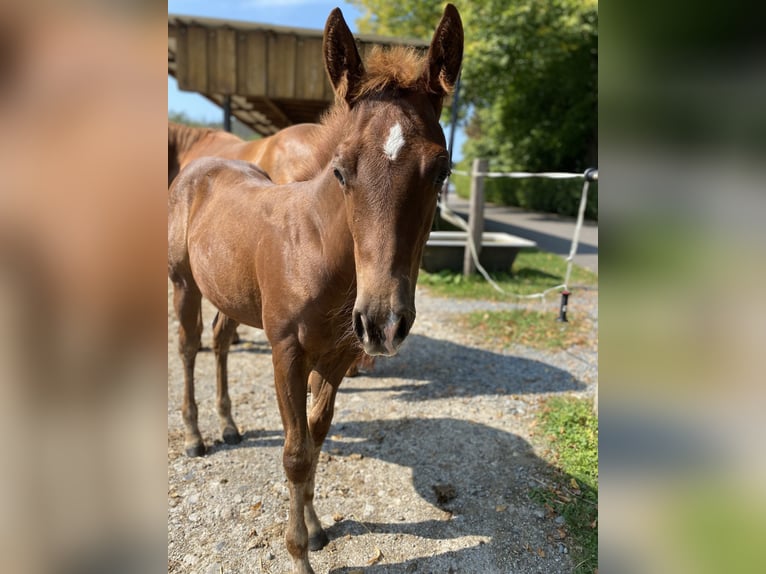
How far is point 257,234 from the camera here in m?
2.37

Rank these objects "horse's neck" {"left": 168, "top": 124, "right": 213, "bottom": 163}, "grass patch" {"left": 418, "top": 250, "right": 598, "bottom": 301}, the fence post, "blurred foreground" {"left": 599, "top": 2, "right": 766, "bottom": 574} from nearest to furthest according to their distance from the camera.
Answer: "blurred foreground" {"left": 599, "top": 2, "right": 766, "bottom": 574}, "horse's neck" {"left": 168, "top": 124, "right": 213, "bottom": 163}, "grass patch" {"left": 418, "top": 250, "right": 598, "bottom": 301}, the fence post

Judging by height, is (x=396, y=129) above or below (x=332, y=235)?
above

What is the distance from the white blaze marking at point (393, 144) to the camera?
1.56 metres

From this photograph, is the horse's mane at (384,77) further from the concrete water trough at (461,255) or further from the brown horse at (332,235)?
the concrete water trough at (461,255)

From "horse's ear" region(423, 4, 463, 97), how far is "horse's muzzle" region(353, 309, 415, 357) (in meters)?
0.94

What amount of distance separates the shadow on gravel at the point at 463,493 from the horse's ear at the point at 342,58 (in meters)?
2.22

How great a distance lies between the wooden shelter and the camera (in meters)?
6.27

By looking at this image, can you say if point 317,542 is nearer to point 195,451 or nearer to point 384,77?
point 195,451

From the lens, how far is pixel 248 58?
6461 millimetres

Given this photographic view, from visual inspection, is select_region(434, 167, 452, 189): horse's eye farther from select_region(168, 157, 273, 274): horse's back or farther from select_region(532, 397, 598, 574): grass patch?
select_region(532, 397, 598, 574): grass patch

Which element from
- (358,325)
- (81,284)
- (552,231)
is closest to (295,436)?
(358,325)

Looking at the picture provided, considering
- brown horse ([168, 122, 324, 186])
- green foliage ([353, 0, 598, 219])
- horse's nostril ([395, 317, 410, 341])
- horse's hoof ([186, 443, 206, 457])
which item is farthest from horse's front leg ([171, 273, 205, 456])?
green foliage ([353, 0, 598, 219])

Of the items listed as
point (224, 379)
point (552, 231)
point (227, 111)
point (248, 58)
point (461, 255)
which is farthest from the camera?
point (552, 231)

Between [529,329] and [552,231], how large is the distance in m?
10.1
